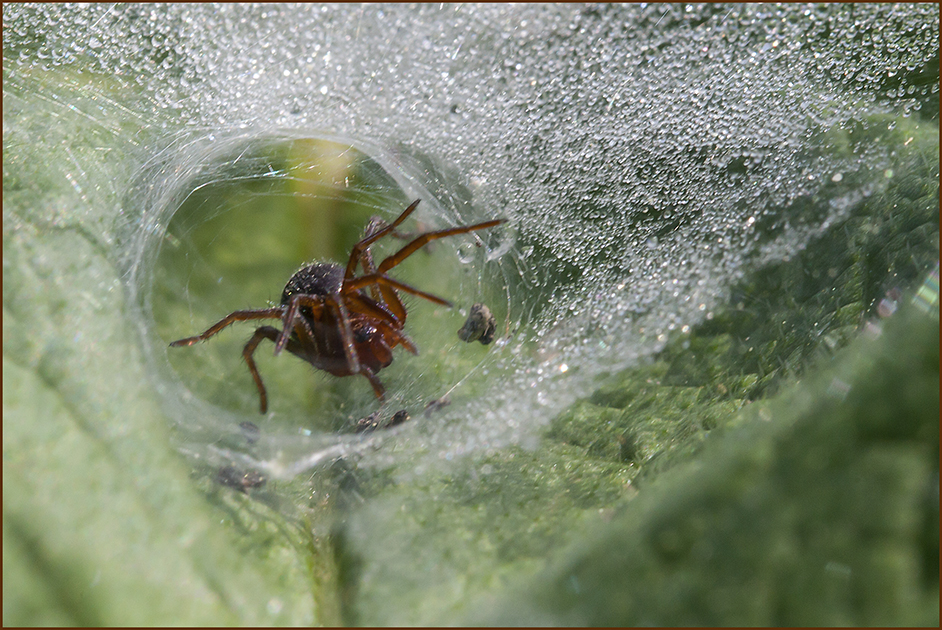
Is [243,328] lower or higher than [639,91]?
lower

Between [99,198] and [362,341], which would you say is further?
[362,341]

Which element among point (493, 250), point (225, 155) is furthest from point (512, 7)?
point (225, 155)

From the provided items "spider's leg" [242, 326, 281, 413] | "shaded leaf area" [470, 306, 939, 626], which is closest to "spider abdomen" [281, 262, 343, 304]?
"spider's leg" [242, 326, 281, 413]

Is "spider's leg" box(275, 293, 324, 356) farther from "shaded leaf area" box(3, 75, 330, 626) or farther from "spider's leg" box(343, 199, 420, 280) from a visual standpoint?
"shaded leaf area" box(3, 75, 330, 626)

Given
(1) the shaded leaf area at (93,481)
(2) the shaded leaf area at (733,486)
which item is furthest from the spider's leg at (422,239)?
(1) the shaded leaf area at (93,481)

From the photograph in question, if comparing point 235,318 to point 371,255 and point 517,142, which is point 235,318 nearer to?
point 371,255

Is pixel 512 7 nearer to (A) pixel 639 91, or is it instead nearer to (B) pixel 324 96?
(A) pixel 639 91
